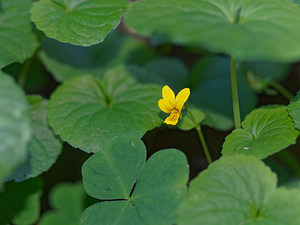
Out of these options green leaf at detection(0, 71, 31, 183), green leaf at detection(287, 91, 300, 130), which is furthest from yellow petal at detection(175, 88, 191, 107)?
green leaf at detection(0, 71, 31, 183)

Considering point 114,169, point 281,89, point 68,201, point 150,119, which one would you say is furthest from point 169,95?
point 281,89

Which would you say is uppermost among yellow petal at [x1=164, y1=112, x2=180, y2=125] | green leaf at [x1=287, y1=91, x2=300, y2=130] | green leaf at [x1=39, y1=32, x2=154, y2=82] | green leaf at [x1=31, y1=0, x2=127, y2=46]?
green leaf at [x1=31, y1=0, x2=127, y2=46]

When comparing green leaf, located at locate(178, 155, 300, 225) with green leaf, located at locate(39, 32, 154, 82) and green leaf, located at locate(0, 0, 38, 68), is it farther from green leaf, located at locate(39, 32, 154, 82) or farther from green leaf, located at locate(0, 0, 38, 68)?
green leaf, located at locate(39, 32, 154, 82)

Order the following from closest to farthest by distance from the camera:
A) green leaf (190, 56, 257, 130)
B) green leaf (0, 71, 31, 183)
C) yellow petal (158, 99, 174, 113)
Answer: green leaf (0, 71, 31, 183) < yellow petal (158, 99, 174, 113) < green leaf (190, 56, 257, 130)

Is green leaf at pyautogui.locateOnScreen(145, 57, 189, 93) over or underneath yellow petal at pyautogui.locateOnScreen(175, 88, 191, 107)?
underneath

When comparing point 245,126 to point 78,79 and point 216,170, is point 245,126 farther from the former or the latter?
point 78,79

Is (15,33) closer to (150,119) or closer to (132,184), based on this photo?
(150,119)

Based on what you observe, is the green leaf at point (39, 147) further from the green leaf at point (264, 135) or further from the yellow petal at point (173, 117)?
the green leaf at point (264, 135)

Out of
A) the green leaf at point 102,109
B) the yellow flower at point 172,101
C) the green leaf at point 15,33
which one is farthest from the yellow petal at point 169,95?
the green leaf at point 15,33
